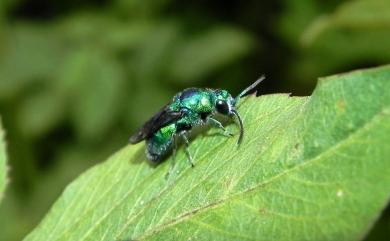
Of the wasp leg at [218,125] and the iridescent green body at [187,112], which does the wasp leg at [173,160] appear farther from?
the wasp leg at [218,125]

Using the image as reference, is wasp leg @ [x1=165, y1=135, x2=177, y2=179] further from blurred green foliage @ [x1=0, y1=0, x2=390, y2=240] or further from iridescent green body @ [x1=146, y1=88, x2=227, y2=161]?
blurred green foliage @ [x1=0, y1=0, x2=390, y2=240]

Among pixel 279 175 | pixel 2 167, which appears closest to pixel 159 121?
pixel 2 167

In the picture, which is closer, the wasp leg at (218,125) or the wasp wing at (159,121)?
the wasp leg at (218,125)

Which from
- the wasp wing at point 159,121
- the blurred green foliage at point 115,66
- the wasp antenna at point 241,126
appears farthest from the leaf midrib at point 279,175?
the blurred green foliage at point 115,66

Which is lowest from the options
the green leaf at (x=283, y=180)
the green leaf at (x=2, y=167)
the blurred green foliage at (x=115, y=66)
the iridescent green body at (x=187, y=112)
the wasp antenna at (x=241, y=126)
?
the blurred green foliage at (x=115, y=66)

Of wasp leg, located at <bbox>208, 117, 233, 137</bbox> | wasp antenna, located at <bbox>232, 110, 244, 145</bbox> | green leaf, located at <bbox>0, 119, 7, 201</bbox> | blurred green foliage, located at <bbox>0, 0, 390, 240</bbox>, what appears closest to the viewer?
wasp antenna, located at <bbox>232, 110, 244, 145</bbox>

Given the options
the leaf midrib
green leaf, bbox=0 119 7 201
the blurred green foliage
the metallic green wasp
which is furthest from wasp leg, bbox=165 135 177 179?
the blurred green foliage
